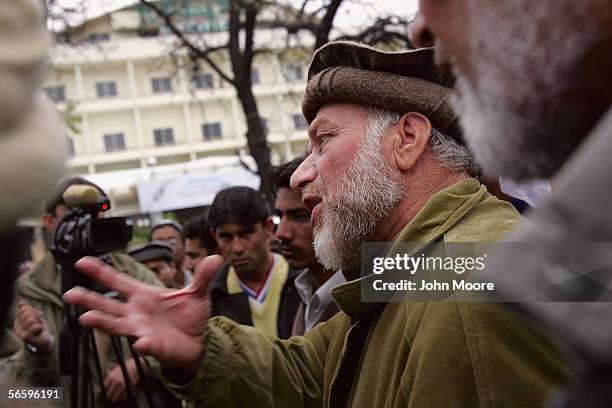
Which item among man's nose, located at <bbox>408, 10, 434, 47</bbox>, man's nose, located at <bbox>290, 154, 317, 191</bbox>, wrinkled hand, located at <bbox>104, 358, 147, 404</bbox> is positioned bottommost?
wrinkled hand, located at <bbox>104, 358, 147, 404</bbox>

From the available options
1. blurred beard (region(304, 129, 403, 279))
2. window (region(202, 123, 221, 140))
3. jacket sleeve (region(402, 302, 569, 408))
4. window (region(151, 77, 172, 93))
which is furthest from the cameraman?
window (region(202, 123, 221, 140))

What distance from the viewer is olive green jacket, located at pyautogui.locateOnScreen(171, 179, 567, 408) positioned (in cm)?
156

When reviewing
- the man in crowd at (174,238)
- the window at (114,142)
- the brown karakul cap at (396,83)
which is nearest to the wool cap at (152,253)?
the man in crowd at (174,238)

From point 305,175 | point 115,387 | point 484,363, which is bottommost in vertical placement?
point 115,387

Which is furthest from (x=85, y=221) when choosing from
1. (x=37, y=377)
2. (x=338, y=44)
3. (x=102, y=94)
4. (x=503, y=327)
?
(x=102, y=94)

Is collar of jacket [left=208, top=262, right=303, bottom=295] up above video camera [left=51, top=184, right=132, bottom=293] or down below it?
below

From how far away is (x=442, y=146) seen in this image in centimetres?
229

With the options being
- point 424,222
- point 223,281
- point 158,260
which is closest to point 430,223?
point 424,222

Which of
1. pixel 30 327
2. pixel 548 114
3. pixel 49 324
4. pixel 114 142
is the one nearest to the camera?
pixel 548 114

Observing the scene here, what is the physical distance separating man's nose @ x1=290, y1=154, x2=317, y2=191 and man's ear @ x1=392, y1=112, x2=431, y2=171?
0.30 meters

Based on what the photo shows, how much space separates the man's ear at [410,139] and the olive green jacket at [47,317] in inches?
68.4

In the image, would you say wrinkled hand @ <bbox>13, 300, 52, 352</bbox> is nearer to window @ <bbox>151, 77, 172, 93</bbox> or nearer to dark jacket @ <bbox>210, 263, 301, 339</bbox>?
dark jacket @ <bbox>210, 263, 301, 339</bbox>

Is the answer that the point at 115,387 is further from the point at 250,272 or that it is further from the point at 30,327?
the point at 250,272

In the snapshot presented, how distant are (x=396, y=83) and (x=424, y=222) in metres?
0.59
